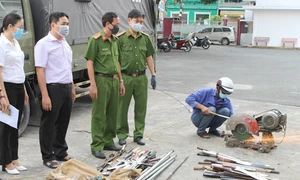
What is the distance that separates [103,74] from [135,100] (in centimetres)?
93

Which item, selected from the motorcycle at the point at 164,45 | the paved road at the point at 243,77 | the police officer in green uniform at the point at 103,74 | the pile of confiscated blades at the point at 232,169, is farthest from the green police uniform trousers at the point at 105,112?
the motorcycle at the point at 164,45

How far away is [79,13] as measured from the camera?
308 inches

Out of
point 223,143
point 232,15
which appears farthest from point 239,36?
point 223,143

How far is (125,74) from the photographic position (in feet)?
20.0

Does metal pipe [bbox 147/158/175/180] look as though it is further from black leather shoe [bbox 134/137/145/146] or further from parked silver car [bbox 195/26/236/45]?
parked silver car [bbox 195/26/236/45]

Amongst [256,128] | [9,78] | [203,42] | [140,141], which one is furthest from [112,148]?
[203,42]

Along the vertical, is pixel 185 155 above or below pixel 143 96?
below

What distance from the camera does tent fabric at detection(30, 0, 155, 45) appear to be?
6.61 meters

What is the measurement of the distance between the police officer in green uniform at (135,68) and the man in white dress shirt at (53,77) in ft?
3.71

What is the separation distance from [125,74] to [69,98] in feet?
3.87

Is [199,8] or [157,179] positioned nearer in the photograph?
[157,179]

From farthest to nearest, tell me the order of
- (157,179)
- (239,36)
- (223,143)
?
(239,36)
(223,143)
(157,179)

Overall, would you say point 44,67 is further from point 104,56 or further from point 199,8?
point 199,8

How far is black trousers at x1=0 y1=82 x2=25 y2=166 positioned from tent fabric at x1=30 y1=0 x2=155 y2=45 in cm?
207
